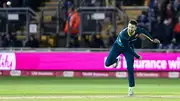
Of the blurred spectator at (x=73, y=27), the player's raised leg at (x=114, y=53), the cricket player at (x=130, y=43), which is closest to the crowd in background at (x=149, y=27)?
the blurred spectator at (x=73, y=27)

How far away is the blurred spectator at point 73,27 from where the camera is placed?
86.4 ft

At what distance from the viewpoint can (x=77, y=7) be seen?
27.4 m

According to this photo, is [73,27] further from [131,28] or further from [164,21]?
[131,28]

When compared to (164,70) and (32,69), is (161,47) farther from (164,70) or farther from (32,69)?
(32,69)

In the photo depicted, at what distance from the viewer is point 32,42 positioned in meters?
26.4

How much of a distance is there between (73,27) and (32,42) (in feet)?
6.51

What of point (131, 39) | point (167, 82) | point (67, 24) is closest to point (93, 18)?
point (67, 24)

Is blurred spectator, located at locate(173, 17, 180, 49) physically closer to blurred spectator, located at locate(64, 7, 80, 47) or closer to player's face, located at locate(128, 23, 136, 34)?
blurred spectator, located at locate(64, 7, 80, 47)

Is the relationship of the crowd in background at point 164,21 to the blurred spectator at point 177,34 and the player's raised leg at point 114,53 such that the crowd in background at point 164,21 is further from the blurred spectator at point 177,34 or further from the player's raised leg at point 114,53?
the player's raised leg at point 114,53

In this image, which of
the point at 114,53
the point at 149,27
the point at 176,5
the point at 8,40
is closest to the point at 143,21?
the point at 149,27

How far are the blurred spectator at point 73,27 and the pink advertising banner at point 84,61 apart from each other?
1362mm

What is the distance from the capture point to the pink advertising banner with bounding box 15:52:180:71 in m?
24.6

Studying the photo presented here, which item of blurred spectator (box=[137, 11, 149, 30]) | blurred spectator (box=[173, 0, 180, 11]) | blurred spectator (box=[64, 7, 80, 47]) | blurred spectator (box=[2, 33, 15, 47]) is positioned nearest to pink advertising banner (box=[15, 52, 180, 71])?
blurred spectator (box=[64, 7, 80, 47])

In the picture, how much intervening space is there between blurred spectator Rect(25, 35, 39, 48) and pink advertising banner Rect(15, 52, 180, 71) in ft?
3.73
